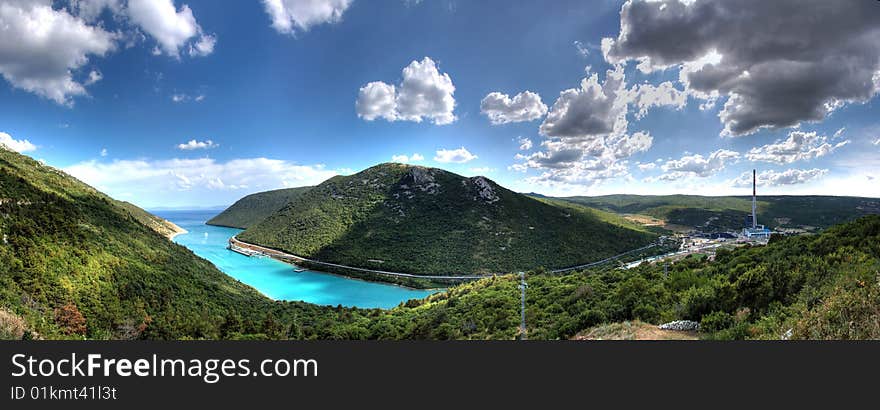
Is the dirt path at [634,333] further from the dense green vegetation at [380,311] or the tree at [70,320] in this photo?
the tree at [70,320]

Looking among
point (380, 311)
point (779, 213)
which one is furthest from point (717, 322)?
point (779, 213)

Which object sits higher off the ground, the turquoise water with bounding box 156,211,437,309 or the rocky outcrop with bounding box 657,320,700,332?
the rocky outcrop with bounding box 657,320,700,332

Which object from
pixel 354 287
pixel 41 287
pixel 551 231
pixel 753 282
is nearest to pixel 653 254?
pixel 551 231

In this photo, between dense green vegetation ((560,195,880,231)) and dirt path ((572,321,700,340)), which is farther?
dense green vegetation ((560,195,880,231))

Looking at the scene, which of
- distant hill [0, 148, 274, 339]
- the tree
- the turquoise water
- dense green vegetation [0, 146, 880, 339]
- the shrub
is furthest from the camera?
the turquoise water

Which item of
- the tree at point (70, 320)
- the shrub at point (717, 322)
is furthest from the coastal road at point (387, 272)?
the shrub at point (717, 322)

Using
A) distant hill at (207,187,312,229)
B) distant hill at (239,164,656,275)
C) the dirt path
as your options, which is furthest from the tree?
distant hill at (207,187,312,229)

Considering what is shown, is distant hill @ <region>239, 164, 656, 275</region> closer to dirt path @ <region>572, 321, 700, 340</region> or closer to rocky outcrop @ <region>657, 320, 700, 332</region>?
dirt path @ <region>572, 321, 700, 340</region>
